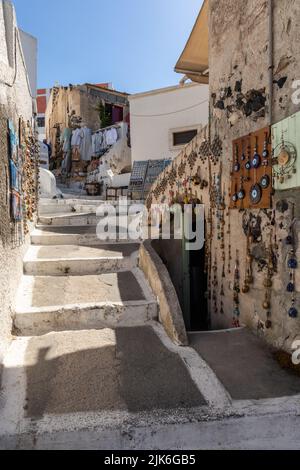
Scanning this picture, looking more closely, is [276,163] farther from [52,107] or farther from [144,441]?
[52,107]

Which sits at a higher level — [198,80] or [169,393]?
[198,80]

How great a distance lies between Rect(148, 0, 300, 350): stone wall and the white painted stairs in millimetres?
1030

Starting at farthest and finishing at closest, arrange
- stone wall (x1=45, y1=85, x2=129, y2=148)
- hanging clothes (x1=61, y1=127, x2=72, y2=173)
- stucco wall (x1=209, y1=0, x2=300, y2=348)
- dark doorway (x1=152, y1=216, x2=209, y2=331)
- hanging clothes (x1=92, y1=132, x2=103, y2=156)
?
stone wall (x1=45, y1=85, x2=129, y2=148) < hanging clothes (x1=61, y1=127, x2=72, y2=173) < hanging clothes (x1=92, y1=132, x2=103, y2=156) < dark doorway (x1=152, y1=216, x2=209, y2=331) < stucco wall (x1=209, y1=0, x2=300, y2=348)

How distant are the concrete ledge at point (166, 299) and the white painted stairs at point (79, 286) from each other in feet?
0.43

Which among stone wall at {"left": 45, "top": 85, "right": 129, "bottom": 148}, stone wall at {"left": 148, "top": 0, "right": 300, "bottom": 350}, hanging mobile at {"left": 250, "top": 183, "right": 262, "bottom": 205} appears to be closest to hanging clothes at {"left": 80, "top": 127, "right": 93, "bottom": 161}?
stone wall at {"left": 45, "top": 85, "right": 129, "bottom": 148}

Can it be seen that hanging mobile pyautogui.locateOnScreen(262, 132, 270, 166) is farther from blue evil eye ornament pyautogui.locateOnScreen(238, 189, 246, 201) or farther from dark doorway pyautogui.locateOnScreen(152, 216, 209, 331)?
dark doorway pyautogui.locateOnScreen(152, 216, 209, 331)

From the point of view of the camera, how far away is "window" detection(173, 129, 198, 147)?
13656 millimetres

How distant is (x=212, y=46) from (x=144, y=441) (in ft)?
14.4

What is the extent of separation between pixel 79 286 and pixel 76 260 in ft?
1.84

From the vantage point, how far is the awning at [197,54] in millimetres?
5421

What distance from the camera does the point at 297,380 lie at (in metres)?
2.46

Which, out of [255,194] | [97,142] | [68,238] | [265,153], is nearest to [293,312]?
[255,194]
